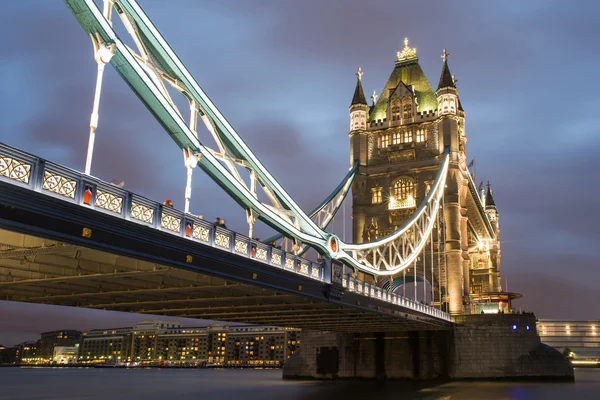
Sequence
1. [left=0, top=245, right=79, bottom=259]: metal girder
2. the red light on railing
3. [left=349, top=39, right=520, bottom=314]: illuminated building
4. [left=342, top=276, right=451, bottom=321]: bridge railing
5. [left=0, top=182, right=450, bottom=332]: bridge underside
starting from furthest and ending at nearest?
[left=349, top=39, right=520, bottom=314]: illuminated building
[left=342, top=276, right=451, bottom=321]: bridge railing
[left=0, top=245, right=79, bottom=259]: metal girder
the red light on railing
[left=0, top=182, right=450, bottom=332]: bridge underside

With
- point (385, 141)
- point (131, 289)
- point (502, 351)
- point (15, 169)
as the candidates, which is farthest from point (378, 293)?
point (385, 141)

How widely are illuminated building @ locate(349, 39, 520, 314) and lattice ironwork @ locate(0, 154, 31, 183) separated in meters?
50.4

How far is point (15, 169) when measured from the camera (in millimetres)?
14500

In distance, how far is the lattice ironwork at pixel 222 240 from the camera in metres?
22.2

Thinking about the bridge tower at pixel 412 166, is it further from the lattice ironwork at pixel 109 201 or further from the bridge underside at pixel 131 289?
the lattice ironwork at pixel 109 201

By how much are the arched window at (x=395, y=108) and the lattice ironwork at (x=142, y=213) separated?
5534 centimetres

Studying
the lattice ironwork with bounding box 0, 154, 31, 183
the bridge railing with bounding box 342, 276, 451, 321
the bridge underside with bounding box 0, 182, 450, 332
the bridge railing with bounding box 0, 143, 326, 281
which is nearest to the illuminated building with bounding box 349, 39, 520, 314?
the bridge railing with bounding box 342, 276, 451, 321

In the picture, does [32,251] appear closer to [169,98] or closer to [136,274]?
[136,274]

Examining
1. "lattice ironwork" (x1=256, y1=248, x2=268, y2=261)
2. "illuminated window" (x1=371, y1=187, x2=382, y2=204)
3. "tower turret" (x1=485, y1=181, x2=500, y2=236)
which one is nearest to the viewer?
"lattice ironwork" (x1=256, y1=248, x2=268, y2=261)

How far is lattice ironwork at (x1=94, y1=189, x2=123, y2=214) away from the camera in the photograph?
16891mm

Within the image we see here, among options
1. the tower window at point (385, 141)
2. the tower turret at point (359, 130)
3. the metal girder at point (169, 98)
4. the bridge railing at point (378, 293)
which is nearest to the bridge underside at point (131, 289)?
the bridge railing at point (378, 293)

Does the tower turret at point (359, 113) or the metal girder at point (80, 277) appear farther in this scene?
the tower turret at point (359, 113)

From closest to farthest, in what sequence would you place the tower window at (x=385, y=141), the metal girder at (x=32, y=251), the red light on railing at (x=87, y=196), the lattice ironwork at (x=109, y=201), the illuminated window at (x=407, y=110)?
1. the red light on railing at (x=87, y=196)
2. the lattice ironwork at (x=109, y=201)
3. the metal girder at (x=32, y=251)
4. the tower window at (x=385, y=141)
5. the illuminated window at (x=407, y=110)

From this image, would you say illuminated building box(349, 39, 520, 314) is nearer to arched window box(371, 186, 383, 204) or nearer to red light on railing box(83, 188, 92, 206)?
arched window box(371, 186, 383, 204)
